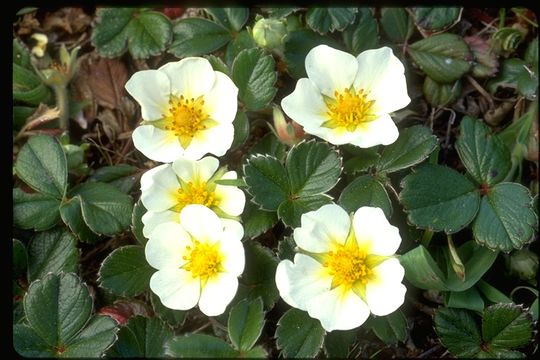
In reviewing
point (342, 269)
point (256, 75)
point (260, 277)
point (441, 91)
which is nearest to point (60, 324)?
point (260, 277)

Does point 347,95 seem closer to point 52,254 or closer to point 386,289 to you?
point 386,289

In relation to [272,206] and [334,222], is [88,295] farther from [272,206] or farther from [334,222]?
[334,222]

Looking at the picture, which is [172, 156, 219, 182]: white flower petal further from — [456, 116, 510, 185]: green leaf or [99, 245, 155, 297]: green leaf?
[456, 116, 510, 185]: green leaf

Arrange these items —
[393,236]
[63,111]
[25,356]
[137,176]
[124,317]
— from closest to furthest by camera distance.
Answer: [393,236] < [25,356] < [124,317] < [137,176] < [63,111]

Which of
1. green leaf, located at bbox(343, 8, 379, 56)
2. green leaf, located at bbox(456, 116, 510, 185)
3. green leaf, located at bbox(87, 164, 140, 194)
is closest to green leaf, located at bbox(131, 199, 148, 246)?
green leaf, located at bbox(87, 164, 140, 194)

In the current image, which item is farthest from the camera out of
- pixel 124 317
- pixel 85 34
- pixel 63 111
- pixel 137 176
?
pixel 85 34

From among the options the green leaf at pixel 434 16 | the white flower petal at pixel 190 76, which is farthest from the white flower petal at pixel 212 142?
the green leaf at pixel 434 16

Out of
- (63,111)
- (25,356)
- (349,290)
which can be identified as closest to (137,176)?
(63,111)
